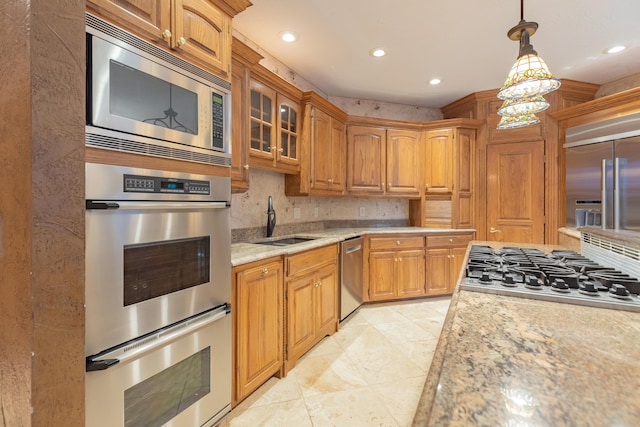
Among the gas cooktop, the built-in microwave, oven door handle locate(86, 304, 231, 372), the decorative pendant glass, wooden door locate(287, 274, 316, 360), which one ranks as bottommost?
wooden door locate(287, 274, 316, 360)

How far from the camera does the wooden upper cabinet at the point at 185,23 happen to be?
1145 millimetres

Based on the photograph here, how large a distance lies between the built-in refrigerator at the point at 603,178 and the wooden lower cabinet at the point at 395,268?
5.66 feet

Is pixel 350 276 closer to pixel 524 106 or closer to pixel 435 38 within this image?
pixel 524 106

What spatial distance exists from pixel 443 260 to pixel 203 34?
3.36 meters

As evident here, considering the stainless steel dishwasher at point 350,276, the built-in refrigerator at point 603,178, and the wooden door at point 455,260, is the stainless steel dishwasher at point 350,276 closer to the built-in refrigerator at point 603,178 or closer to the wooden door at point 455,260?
the wooden door at point 455,260

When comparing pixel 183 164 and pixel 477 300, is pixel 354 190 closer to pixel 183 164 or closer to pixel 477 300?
pixel 183 164

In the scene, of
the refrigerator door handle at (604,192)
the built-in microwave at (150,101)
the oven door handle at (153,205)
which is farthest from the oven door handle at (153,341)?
the refrigerator door handle at (604,192)

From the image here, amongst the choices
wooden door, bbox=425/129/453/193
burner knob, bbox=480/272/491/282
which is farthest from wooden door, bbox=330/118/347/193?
burner knob, bbox=480/272/491/282

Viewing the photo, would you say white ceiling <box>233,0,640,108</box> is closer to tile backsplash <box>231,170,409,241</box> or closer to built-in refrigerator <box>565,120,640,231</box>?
built-in refrigerator <box>565,120,640,231</box>

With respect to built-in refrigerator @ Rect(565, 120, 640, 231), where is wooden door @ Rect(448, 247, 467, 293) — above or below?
below

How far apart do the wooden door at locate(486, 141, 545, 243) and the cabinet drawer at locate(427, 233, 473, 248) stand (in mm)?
334

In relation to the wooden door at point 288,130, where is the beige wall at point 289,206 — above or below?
below

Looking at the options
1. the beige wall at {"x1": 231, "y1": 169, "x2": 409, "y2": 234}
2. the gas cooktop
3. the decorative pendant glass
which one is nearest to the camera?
the gas cooktop

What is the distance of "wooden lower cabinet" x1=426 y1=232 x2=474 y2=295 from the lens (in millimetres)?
3611
